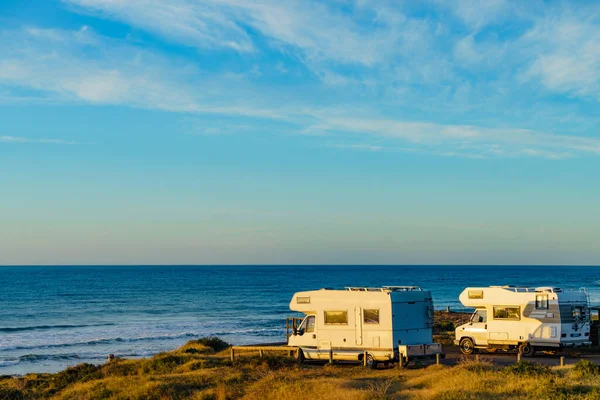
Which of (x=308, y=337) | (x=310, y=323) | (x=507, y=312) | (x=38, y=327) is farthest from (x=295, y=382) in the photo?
(x=38, y=327)

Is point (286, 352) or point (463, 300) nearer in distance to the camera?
point (286, 352)

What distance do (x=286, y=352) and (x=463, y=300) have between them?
8283 mm

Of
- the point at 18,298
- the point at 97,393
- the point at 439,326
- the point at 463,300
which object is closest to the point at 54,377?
the point at 97,393

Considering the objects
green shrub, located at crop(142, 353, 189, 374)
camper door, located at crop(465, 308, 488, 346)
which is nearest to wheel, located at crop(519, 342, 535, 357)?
camper door, located at crop(465, 308, 488, 346)

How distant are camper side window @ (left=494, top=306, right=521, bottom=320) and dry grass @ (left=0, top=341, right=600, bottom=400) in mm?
6204

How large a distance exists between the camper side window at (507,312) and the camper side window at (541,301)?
2.69 feet

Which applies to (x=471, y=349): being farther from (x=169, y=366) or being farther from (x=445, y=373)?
(x=169, y=366)

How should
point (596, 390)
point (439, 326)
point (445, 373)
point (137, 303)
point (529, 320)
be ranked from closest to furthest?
point (596, 390) → point (445, 373) → point (529, 320) → point (439, 326) → point (137, 303)

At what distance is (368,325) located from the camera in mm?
23688

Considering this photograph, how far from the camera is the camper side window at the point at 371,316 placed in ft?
77.3

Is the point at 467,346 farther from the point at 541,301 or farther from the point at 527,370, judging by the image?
the point at 527,370

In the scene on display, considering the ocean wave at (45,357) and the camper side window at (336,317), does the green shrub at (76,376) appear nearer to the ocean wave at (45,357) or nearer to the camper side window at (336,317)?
the camper side window at (336,317)

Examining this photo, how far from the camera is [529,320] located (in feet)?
86.4

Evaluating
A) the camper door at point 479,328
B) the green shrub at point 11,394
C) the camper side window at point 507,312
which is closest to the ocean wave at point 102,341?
the green shrub at point 11,394
